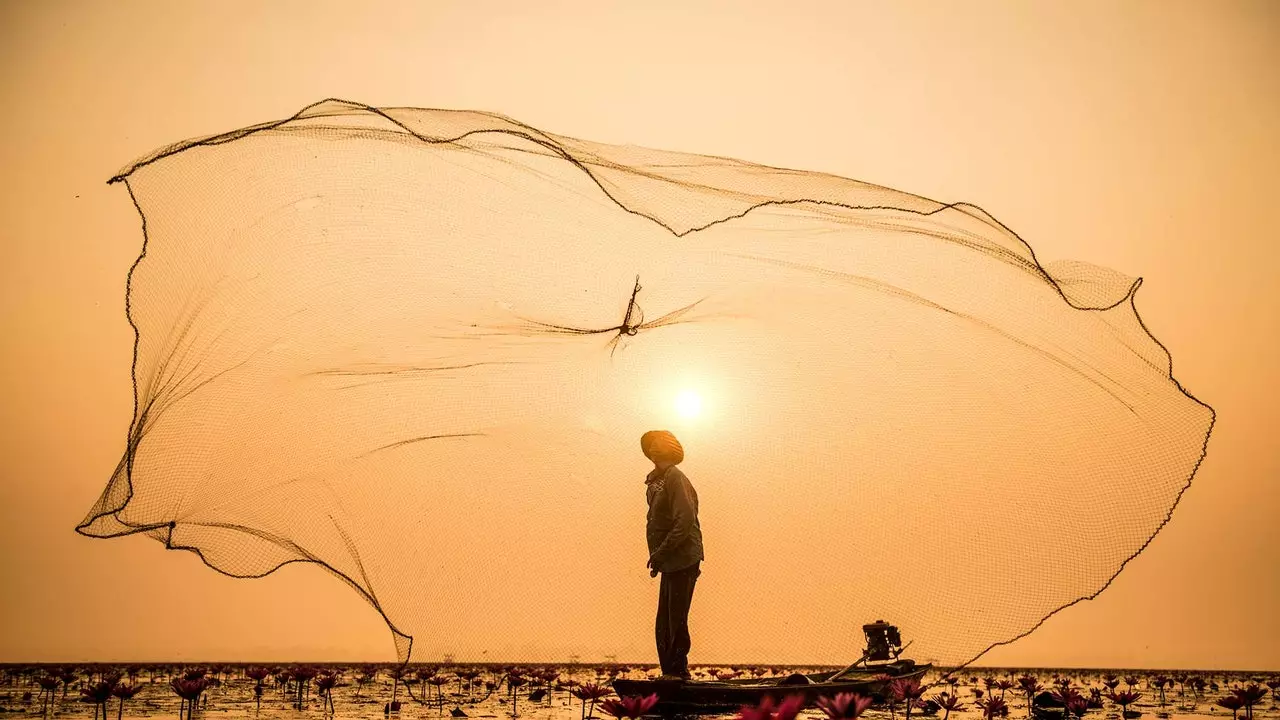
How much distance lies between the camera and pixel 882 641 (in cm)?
916

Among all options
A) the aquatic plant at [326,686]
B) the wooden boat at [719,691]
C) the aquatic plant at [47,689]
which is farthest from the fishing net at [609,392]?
the aquatic plant at [47,689]

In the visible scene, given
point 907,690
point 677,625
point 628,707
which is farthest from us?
point 677,625

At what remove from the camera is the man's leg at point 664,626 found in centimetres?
944

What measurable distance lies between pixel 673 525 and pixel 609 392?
1.38 m

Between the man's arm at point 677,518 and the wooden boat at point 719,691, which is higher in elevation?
the man's arm at point 677,518

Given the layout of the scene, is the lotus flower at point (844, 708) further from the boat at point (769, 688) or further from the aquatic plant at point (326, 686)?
the aquatic plant at point (326, 686)

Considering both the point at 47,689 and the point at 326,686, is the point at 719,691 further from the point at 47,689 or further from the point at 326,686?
the point at 47,689

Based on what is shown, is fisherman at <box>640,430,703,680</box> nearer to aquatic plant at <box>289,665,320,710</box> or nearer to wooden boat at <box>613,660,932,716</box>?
wooden boat at <box>613,660,932,716</box>

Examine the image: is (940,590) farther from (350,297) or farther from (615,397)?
(350,297)

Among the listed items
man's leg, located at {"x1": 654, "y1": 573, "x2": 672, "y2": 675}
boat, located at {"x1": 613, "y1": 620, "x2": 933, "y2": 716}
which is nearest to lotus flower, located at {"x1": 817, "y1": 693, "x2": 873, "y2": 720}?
boat, located at {"x1": 613, "y1": 620, "x2": 933, "y2": 716}

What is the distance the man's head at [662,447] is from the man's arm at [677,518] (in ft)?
0.65

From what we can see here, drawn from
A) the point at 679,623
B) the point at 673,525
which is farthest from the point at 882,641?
the point at 673,525

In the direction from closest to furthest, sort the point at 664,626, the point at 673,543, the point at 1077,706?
1. the point at 1077,706
2. the point at 673,543
3. the point at 664,626

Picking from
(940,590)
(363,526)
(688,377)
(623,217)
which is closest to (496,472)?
(363,526)
